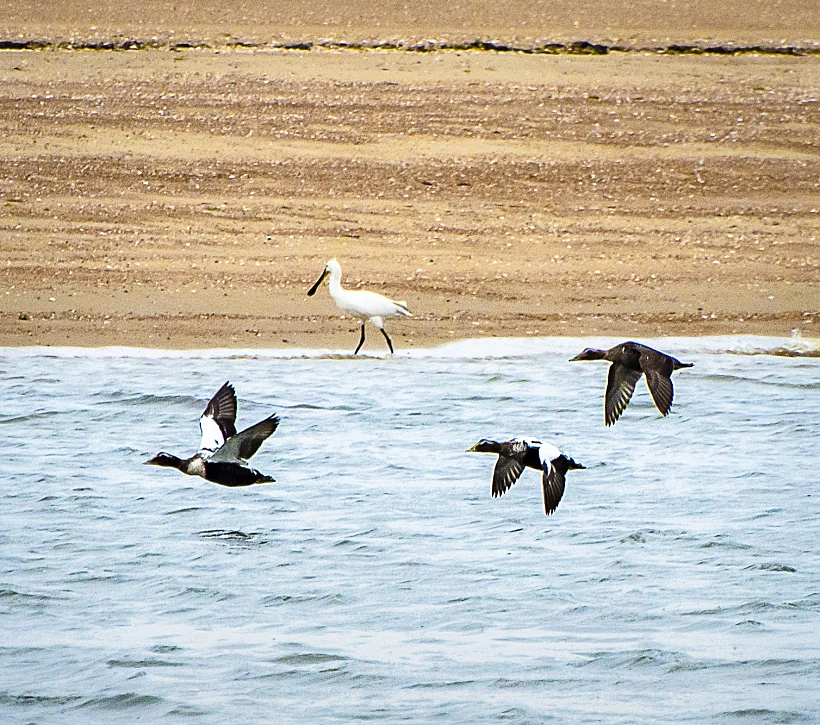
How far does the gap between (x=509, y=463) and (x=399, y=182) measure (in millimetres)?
7393

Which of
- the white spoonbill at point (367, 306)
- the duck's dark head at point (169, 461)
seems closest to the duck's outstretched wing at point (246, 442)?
the duck's dark head at point (169, 461)

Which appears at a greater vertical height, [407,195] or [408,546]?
[407,195]

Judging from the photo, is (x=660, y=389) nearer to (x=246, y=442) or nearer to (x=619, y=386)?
(x=619, y=386)

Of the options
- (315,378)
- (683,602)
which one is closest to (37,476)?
(315,378)

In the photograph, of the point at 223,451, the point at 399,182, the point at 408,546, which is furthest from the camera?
the point at 399,182

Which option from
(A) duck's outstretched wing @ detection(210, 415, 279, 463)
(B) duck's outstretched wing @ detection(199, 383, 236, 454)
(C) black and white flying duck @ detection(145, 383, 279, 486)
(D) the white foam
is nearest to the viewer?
(A) duck's outstretched wing @ detection(210, 415, 279, 463)

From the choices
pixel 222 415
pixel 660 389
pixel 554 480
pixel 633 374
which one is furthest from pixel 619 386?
pixel 222 415

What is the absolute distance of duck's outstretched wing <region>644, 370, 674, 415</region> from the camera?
729 cm

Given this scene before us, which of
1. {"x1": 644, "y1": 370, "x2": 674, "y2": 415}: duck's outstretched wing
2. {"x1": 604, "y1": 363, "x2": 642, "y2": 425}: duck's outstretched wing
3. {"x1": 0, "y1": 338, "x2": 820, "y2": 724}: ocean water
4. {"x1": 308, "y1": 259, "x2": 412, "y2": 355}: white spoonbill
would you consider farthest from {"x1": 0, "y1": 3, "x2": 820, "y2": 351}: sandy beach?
{"x1": 644, "y1": 370, "x2": 674, "y2": 415}: duck's outstretched wing

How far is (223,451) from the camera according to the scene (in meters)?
6.93

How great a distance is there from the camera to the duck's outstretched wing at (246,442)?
6.60 m

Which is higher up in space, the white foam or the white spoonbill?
the white spoonbill

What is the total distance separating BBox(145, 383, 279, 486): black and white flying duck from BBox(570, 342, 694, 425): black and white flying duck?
5.62 feet

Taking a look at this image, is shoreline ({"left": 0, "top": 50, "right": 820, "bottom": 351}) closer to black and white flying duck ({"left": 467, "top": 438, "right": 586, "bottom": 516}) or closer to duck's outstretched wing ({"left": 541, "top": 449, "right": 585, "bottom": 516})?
black and white flying duck ({"left": 467, "top": 438, "right": 586, "bottom": 516})
